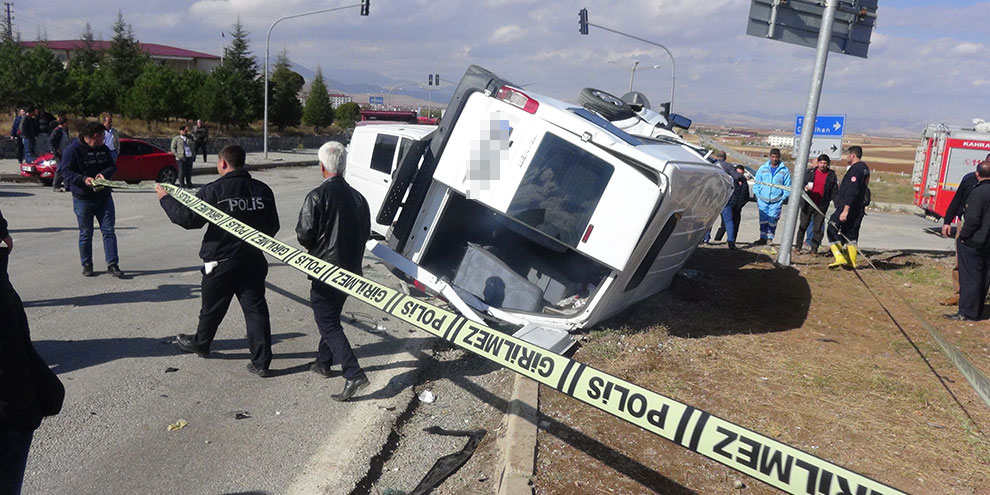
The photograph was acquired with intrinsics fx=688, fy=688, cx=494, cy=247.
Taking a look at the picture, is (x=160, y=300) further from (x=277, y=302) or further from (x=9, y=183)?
(x=9, y=183)

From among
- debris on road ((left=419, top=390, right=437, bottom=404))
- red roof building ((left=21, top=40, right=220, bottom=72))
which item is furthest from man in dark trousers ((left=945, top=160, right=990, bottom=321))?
red roof building ((left=21, top=40, right=220, bottom=72))

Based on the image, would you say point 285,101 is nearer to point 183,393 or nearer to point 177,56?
point 177,56

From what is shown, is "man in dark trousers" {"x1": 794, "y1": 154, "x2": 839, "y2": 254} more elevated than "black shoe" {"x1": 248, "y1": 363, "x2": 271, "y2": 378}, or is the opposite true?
"man in dark trousers" {"x1": 794, "y1": 154, "x2": 839, "y2": 254}

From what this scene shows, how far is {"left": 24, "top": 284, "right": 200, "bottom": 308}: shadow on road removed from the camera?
22.1ft

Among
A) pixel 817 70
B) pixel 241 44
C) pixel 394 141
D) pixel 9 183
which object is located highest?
pixel 241 44

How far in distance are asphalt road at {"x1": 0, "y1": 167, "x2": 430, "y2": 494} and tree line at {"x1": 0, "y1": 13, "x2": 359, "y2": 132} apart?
20498mm

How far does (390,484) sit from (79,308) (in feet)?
14.2

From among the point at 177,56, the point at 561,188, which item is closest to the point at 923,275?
the point at 561,188

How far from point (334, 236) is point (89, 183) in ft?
12.7

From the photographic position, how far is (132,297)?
23.4ft

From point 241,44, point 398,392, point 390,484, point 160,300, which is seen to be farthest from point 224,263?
point 241,44

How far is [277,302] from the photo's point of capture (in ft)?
24.7

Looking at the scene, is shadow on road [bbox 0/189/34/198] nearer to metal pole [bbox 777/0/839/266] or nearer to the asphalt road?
the asphalt road

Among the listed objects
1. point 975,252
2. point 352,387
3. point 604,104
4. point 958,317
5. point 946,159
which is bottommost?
point 352,387
